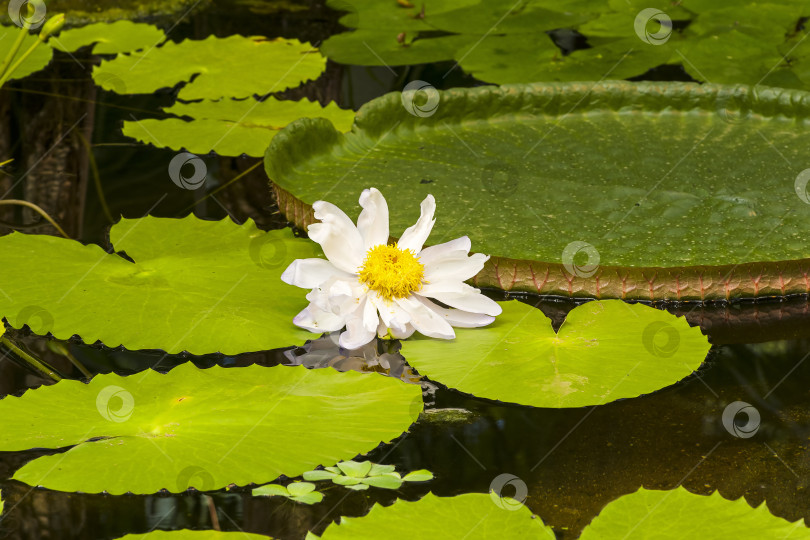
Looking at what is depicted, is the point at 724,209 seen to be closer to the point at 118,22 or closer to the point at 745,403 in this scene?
the point at 745,403

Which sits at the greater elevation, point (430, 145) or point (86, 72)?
point (86, 72)

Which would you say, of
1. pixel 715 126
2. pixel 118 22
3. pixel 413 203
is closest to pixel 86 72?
pixel 118 22
